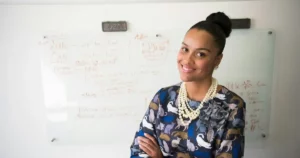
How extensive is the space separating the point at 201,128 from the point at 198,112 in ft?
0.23

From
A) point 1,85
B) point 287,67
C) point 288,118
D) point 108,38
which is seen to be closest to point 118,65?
point 108,38

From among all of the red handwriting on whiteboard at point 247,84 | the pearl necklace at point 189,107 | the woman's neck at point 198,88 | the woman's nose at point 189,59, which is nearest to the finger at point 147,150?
the pearl necklace at point 189,107

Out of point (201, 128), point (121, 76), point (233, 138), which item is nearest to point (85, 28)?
point (121, 76)

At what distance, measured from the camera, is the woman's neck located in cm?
109

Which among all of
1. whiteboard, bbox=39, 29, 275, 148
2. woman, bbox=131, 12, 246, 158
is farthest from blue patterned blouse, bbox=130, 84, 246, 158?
whiteboard, bbox=39, 29, 275, 148

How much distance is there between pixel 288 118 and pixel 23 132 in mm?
2006

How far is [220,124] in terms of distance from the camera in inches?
40.5

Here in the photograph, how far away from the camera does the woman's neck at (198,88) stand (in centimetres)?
109

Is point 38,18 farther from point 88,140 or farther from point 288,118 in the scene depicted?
point 288,118

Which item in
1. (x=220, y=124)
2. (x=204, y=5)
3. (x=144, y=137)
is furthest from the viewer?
(x=204, y=5)

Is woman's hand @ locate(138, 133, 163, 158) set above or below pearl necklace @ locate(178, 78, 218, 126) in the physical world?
below

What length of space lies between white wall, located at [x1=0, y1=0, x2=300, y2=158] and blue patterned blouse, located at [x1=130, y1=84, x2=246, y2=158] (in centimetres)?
73

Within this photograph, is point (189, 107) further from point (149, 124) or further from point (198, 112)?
point (149, 124)

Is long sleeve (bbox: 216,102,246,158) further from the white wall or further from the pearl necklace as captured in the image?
the white wall
